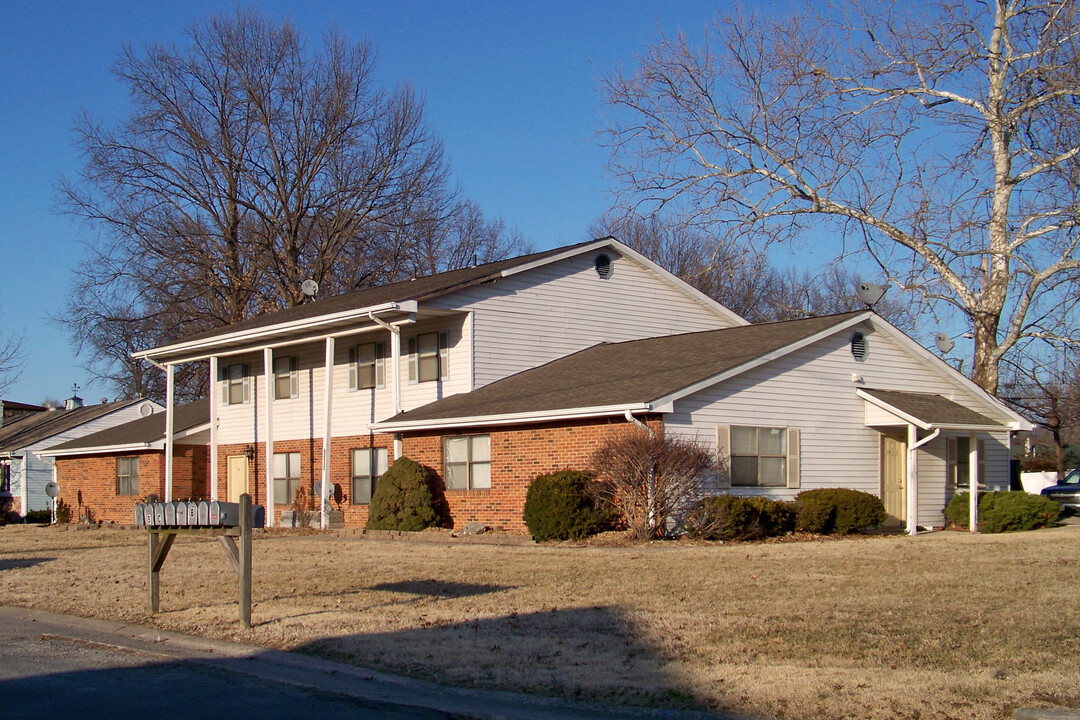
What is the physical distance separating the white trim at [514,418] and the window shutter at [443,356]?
5.56 ft

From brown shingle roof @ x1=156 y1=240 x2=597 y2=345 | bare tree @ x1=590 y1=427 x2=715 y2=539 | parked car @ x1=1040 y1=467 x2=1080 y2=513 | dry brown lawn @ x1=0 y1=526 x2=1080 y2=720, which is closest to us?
dry brown lawn @ x1=0 y1=526 x2=1080 y2=720

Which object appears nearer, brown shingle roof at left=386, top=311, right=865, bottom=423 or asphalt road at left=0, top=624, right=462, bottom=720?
asphalt road at left=0, top=624, right=462, bottom=720

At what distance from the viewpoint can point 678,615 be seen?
10828 mm

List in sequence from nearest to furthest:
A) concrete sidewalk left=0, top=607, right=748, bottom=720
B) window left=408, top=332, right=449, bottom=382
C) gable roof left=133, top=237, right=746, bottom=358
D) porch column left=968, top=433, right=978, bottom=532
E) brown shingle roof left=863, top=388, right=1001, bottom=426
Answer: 1. concrete sidewalk left=0, top=607, right=748, bottom=720
2. brown shingle roof left=863, top=388, right=1001, bottom=426
3. porch column left=968, top=433, right=978, bottom=532
4. gable roof left=133, top=237, right=746, bottom=358
5. window left=408, top=332, right=449, bottom=382

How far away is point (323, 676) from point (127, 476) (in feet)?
95.1

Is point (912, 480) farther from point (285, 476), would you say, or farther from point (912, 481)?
point (285, 476)

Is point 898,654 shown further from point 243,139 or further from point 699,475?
point 243,139

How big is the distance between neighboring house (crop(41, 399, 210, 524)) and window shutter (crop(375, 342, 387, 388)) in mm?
8494

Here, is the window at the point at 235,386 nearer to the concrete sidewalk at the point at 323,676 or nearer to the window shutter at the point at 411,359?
the window shutter at the point at 411,359

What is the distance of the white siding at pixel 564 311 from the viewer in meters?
25.6

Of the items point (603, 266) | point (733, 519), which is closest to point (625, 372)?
point (733, 519)

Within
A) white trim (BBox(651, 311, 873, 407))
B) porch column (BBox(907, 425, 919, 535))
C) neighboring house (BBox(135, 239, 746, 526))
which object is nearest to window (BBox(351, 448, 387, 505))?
neighboring house (BBox(135, 239, 746, 526))

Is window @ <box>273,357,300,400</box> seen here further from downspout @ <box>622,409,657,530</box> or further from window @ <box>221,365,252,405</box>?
downspout @ <box>622,409,657,530</box>

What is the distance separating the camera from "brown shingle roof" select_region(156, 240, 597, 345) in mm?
25062
